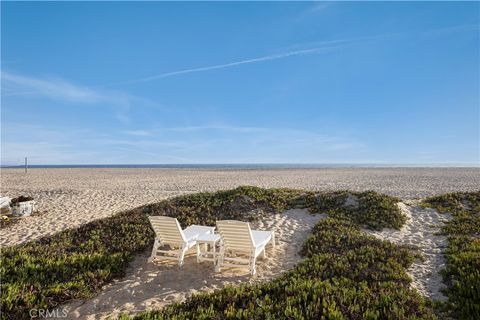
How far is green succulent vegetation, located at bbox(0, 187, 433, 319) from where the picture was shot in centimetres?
454

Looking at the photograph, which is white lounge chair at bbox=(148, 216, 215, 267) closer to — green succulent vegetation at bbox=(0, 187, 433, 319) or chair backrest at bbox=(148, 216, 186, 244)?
chair backrest at bbox=(148, 216, 186, 244)

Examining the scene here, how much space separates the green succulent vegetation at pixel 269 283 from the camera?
14.9 feet

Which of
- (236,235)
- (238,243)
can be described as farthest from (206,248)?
(236,235)

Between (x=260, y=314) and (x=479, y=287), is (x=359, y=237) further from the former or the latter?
(x=260, y=314)

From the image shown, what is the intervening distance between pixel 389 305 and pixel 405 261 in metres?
2.83

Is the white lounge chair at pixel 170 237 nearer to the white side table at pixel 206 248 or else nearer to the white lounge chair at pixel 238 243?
the white side table at pixel 206 248

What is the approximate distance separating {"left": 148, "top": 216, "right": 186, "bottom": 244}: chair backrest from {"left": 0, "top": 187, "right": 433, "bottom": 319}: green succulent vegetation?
1055 mm

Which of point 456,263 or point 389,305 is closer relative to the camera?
point 389,305

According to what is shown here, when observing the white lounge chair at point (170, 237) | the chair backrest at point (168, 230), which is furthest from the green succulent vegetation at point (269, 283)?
the chair backrest at point (168, 230)

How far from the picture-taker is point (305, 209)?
39.4ft

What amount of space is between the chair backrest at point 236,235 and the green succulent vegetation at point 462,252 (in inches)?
147

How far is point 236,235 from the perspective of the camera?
6996 millimetres

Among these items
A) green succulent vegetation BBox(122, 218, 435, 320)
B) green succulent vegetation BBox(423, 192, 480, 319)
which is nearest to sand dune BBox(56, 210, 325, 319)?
green succulent vegetation BBox(122, 218, 435, 320)

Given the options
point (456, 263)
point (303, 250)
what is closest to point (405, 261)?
point (456, 263)
